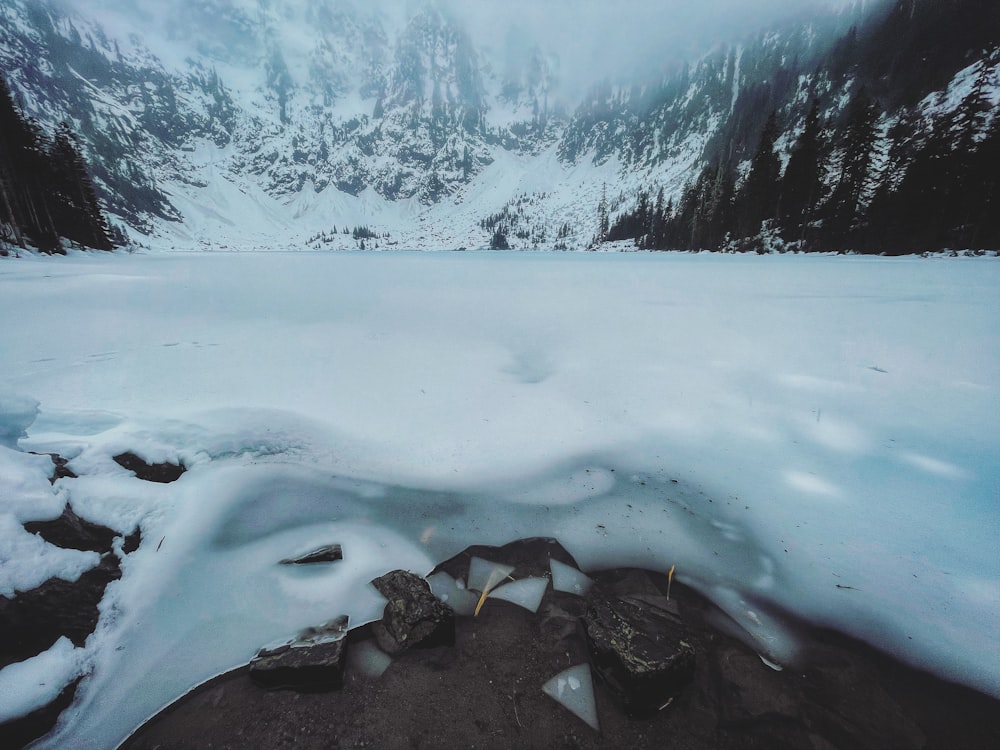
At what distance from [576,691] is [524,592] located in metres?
0.79

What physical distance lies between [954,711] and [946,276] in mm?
29098

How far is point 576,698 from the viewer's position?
2539mm

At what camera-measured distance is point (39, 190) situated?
127 ft

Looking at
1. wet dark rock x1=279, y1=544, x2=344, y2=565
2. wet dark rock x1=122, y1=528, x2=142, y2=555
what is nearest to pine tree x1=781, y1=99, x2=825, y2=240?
wet dark rock x1=279, y1=544, x2=344, y2=565

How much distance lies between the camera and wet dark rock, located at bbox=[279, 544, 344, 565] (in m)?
3.48

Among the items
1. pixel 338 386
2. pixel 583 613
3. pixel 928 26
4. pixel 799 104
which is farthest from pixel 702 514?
pixel 799 104

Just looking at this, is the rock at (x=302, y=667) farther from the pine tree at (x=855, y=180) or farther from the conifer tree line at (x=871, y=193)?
the pine tree at (x=855, y=180)

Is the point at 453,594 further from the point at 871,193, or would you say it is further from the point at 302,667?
the point at 871,193

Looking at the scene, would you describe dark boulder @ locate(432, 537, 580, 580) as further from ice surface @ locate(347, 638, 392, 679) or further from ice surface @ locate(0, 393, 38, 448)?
ice surface @ locate(0, 393, 38, 448)

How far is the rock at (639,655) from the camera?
2490 millimetres

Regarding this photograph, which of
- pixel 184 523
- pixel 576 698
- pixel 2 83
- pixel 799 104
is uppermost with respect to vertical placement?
pixel 799 104

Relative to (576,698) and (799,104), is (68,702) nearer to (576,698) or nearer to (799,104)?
(576,698)

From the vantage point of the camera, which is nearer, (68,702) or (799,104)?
(68,702)

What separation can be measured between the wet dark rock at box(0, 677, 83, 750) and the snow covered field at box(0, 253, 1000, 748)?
0.25 feet
